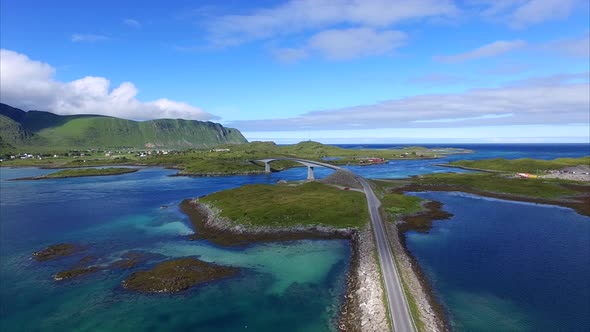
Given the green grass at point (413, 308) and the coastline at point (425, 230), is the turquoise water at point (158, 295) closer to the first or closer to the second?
the green grass at point (413, 308)

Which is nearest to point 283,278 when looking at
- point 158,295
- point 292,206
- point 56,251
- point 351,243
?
point 158,295

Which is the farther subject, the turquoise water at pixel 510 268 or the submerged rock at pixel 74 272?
the submerged rock at pixel 74 272

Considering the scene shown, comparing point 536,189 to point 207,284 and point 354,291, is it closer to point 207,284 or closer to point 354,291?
point 354,291

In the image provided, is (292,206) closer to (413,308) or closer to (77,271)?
(77,271)

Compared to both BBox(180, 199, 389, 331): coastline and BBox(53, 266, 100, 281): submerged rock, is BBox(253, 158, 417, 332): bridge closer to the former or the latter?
BBox(180, 199, 389, 331): coastline

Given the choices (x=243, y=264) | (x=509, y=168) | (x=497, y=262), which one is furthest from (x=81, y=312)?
(x=509, y=168)

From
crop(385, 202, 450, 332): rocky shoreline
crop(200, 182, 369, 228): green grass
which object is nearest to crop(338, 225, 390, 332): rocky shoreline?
crop(385, 202, 450, 332): rocky shoreline

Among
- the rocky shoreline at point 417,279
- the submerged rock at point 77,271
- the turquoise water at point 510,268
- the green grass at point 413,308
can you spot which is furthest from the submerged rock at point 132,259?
the turquoise water at point 510,268

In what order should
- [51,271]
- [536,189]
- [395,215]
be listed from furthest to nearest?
[536,189], [395,215], [51,271]
